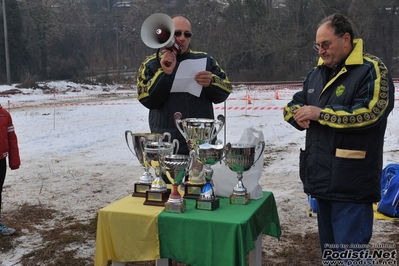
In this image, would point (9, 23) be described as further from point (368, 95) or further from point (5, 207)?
point (368, 95)

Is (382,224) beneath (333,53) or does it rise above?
beneath

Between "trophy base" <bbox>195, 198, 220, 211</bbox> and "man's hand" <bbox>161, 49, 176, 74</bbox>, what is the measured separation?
101 cm

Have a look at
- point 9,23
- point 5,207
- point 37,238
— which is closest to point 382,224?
point 37,238

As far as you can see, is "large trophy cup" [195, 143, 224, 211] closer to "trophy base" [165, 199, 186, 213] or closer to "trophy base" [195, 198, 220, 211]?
"trophy base" [195, 198, 220, 211]

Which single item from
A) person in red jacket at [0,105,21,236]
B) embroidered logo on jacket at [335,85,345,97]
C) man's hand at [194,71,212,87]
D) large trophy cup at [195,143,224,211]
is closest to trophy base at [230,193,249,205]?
large trophy cup at [195,143,224,211]

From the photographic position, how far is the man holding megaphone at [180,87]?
3387 millimetres

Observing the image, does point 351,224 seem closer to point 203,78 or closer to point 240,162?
point 240,162

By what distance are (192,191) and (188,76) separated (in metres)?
0.95

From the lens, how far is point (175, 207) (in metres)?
2.63

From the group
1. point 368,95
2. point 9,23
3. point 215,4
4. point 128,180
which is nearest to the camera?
point 368,95

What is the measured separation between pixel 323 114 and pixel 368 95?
10.6 inches

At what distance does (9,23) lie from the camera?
3509cm

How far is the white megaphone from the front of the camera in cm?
303

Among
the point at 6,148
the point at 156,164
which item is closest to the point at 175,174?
the point at 156,164
